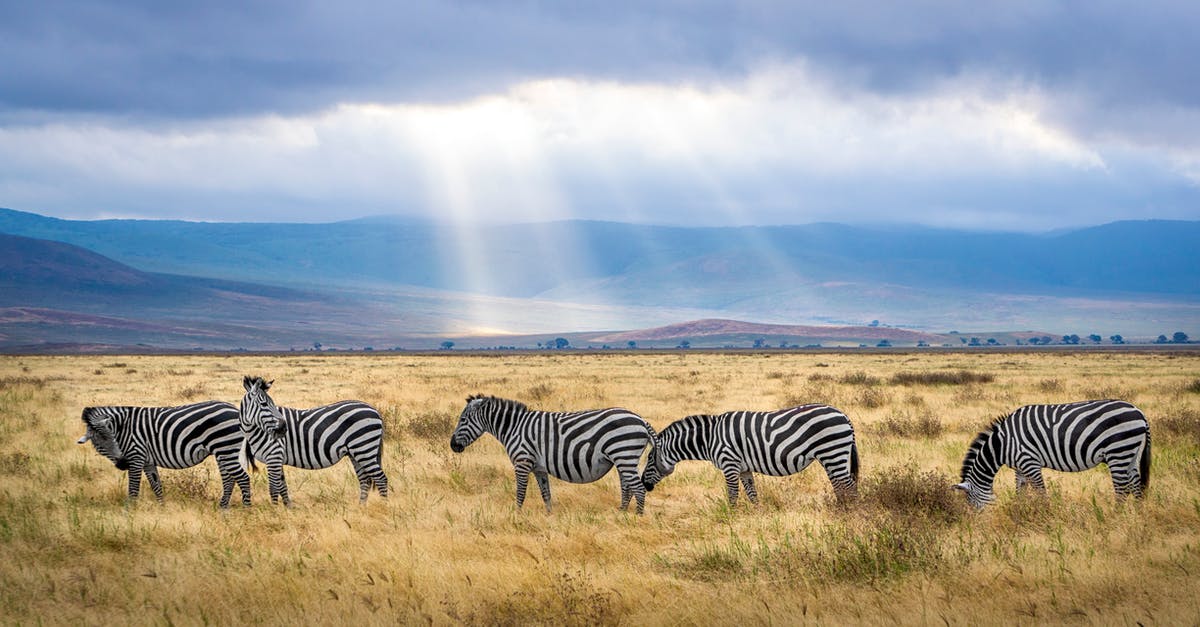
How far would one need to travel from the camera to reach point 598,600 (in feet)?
27.6

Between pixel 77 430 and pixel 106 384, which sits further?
pixel 106 384

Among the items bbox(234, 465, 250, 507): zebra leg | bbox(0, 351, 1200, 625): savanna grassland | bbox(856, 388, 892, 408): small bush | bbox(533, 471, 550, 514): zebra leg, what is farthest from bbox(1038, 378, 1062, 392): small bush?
bbox(234, 465, 250, 507): zebra leg

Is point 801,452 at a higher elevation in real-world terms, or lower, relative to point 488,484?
higher

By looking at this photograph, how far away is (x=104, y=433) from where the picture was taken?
1359cm

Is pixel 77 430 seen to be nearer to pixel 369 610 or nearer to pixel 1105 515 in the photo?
pixel 369 610

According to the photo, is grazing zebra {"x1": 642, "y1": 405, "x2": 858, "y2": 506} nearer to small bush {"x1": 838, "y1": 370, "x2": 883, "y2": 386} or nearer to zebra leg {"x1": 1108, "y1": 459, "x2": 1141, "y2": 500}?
zebra leg {"x1": 1108, "y1": 459, "x2": 1141, "y2": 500}

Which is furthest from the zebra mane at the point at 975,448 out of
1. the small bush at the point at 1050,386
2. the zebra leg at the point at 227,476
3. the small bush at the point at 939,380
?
the small bush at the point at 939,380

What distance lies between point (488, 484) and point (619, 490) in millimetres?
2235

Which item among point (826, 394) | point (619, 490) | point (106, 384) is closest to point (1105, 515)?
point (619, 490)

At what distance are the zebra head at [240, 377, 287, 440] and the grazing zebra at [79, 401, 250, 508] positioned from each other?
A: 97 cm

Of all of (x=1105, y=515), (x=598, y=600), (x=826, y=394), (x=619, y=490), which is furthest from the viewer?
(x=826, y=394)

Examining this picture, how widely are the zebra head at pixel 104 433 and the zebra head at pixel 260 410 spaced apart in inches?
89.9

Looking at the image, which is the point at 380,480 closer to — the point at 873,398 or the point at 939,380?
the point at 873,398

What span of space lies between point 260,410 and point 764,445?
698cm
